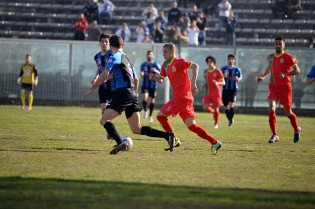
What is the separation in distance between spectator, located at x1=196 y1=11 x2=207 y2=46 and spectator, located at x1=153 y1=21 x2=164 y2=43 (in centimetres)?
176

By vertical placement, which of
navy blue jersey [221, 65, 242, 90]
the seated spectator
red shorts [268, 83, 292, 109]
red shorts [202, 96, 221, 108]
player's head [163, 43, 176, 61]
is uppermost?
player's head [163, 43, 176, 61]

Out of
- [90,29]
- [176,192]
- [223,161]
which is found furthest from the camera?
[90,29]

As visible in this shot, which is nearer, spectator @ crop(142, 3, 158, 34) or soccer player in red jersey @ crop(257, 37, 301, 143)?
soccer player in red jersey @ crop(257, 37, 301, 143)

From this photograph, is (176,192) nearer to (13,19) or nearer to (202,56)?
(202,56)

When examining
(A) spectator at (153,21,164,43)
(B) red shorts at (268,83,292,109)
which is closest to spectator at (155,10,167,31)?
(A) spectator at (153,21,164,43)

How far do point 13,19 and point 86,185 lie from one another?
32.3 m

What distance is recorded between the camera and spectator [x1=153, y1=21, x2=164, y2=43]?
116 ft

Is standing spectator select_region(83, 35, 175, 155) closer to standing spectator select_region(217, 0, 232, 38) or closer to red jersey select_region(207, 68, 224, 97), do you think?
red jersey select_region(207, 68, 224, 97)

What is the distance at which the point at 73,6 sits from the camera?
40.7 meters

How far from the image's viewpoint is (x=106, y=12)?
125 feet

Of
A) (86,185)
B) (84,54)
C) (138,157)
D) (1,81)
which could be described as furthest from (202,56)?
(86,185)

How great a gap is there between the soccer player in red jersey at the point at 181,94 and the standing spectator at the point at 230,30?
2106 centimetres

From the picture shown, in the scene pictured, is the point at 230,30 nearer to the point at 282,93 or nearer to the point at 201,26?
the point at 201,26

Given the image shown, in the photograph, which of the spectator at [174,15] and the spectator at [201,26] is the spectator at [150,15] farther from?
the spectator at [201,26]
